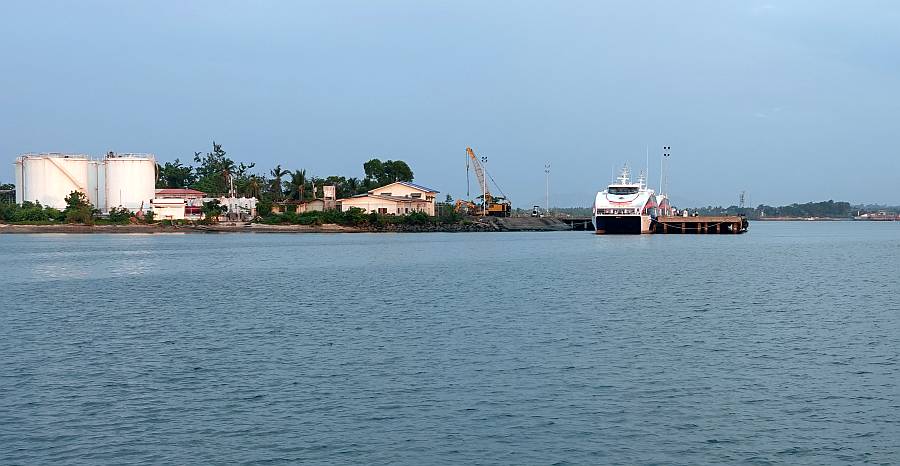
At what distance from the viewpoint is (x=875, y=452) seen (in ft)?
60.8

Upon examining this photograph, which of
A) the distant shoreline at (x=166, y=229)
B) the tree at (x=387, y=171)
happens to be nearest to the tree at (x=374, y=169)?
the tree at (x=387, y=171)

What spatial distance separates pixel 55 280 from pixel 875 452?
52.4 meters

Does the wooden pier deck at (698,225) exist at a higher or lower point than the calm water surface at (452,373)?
higher

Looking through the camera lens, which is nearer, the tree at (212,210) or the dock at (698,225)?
the dock at (698,225)

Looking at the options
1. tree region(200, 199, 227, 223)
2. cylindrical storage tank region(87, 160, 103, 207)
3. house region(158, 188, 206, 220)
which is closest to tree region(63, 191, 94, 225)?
cylindrical storage tank region(87, 160, 103, 207)

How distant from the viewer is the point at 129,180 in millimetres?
145375

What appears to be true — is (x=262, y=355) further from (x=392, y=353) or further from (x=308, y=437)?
(x=308, y=437)

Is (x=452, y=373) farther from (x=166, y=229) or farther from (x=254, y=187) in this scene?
(x=254, y=187)

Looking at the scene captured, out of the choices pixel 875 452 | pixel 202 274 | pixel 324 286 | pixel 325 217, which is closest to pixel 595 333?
pixel 875 452

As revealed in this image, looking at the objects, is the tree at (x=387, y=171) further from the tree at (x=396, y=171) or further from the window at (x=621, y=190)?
the window at (x=621, y=190)

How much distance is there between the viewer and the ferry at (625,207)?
129 m

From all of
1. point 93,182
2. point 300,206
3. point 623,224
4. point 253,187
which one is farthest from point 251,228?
point 623,224

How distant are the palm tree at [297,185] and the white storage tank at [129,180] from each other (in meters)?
27.4

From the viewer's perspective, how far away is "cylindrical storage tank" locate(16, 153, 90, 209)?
479 ft
